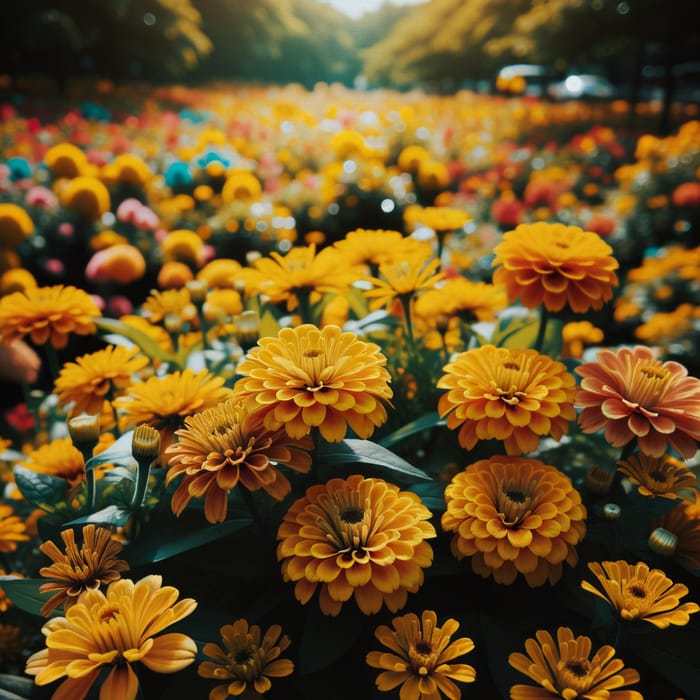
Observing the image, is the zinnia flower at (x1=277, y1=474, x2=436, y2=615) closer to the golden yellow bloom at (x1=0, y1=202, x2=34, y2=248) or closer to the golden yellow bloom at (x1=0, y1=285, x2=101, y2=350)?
the golden yellow bloom at (x1=0, y1=285, x2=101, y2=350)

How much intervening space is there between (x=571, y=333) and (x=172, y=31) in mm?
13311

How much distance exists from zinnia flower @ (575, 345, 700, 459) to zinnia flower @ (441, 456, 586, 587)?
0.42 ft

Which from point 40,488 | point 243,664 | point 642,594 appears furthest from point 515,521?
point 40,488

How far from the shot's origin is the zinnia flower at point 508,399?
0.92 m

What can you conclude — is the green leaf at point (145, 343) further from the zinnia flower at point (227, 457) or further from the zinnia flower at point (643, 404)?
the zinnia flower at point (643, 404)

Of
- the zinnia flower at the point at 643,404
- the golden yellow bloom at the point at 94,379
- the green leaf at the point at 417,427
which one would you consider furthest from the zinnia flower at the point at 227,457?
the zinnia flower at the point at 643,404

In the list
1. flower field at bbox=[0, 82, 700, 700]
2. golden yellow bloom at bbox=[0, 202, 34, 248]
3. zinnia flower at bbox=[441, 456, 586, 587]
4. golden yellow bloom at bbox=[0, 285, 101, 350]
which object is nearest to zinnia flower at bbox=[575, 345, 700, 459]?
flower field at bbox=[0, 82, 700, 700]

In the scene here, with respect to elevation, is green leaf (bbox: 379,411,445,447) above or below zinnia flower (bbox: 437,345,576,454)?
below

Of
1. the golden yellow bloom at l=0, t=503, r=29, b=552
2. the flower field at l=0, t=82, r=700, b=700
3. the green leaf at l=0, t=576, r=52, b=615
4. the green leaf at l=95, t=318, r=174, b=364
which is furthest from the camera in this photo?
the green leaf at l=95, t=318, r=174, b=364

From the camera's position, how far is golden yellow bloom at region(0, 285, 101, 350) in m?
1.29

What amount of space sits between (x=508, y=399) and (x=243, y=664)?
555 millimetres

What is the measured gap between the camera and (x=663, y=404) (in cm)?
94

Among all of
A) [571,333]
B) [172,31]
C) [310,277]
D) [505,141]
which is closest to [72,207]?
[310,277]

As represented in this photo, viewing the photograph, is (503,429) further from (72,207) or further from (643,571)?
(72,207)
